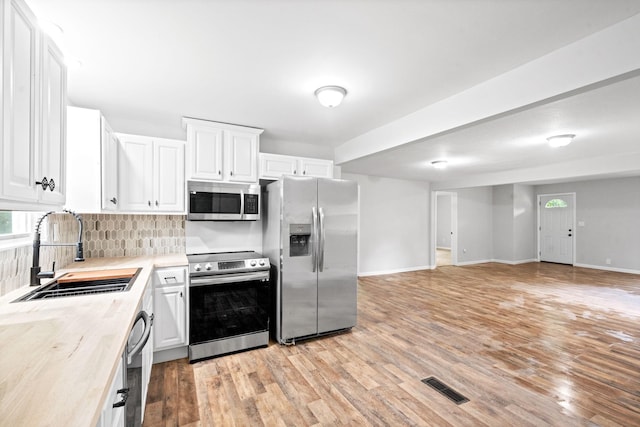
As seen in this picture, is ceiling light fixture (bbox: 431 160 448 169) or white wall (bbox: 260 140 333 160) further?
ceiling light fixture (bbox: 431 160 448 169)

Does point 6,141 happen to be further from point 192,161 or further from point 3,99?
point 192,161

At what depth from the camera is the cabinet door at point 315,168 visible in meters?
3.70

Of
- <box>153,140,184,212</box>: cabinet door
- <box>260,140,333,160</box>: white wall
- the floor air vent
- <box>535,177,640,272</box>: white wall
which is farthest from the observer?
<box>535,177,640,272</box>: white wall

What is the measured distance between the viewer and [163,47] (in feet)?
6.42

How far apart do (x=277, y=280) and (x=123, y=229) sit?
175 centimetres

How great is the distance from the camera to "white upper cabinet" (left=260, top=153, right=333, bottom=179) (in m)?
3.50

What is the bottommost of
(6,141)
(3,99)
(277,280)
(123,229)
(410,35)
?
(277,280)

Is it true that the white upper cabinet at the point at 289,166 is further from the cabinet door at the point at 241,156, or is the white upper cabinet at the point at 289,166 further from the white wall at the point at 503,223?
the white wall at the point at 503,223

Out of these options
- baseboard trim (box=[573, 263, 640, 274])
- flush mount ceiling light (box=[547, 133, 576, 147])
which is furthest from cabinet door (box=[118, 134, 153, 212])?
baseboard trim (box=[573, 263, 640, 274])

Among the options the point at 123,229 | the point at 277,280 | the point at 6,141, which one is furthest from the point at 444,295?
the point at 6,141

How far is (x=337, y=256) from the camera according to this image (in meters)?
3.39

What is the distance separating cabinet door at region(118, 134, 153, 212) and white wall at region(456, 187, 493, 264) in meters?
7.71

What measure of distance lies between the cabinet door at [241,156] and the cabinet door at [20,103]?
2.05 meters

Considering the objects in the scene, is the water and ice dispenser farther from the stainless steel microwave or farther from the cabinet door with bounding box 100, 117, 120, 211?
the cabinet door with bounding box 100, 117, 120, 211
